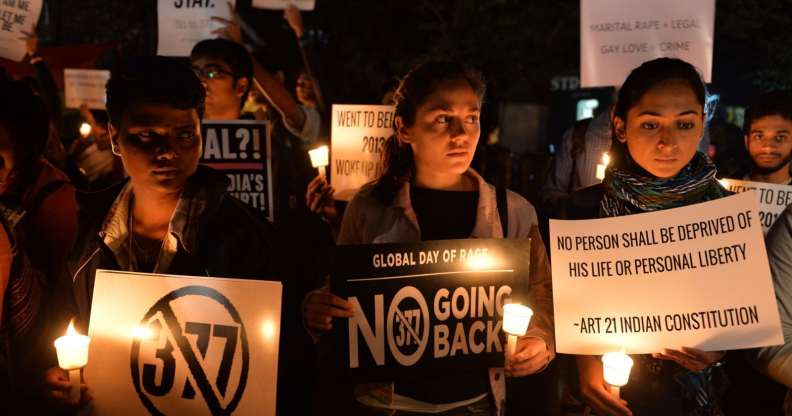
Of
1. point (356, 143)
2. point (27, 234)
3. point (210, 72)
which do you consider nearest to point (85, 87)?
point (210, 72)

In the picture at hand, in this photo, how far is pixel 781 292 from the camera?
230cm

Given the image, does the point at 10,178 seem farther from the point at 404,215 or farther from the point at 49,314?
the point at 404,215

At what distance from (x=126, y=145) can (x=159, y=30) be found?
A: 4.38 meters

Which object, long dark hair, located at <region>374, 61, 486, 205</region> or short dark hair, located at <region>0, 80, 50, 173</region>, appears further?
short dark hair, located at <region>0, 80, 50, 173</region>

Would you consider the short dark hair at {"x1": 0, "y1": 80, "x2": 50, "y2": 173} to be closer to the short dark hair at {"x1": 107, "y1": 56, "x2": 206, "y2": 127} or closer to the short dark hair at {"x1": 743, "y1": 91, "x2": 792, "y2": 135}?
the short dark hair at {"x1": 107, "y1": 56, "x2": 206, "y2": 127}

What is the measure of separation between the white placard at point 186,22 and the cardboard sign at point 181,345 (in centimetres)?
407

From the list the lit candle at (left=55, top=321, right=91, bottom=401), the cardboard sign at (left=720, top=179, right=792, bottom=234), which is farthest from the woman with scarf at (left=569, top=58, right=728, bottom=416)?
the lit candle at (left=55, top=321, right=91, bottom=401)

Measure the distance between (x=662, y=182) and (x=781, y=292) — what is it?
57cm

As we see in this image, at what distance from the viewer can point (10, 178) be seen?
2854 mm

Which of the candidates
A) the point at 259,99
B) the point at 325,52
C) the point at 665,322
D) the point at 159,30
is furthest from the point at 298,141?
the point at 325,52

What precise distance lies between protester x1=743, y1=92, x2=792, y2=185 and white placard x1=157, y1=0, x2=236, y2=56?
448cm

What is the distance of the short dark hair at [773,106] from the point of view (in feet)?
14.0

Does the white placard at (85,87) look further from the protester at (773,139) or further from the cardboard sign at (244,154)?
the protester at (773,139)

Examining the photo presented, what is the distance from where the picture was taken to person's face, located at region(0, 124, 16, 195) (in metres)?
2.84
